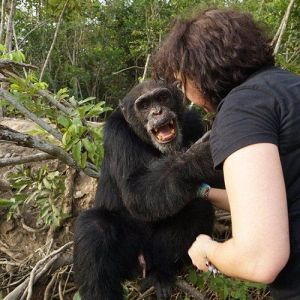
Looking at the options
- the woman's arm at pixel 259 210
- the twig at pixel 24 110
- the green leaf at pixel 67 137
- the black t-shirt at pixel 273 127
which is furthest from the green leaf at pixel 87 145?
the woman's arm at pixel 259 210

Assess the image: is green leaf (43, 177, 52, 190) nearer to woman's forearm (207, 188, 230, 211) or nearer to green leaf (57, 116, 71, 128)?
green leaf (57, 116, 71, 128)

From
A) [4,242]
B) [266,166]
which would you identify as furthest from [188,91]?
[4,242]

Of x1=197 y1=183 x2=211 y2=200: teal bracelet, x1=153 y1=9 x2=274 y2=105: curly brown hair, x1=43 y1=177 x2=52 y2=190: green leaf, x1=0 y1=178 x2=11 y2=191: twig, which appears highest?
x1=153 y1=9 x2=274 y2=105: curly brown hair

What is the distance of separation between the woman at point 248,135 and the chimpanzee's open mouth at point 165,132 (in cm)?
154

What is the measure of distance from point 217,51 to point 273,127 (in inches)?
18.9

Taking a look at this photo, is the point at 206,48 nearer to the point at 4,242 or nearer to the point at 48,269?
the point at 48,269

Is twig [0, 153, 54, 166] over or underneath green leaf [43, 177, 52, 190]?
over

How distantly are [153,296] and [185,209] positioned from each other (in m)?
1.29

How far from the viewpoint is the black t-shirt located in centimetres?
150

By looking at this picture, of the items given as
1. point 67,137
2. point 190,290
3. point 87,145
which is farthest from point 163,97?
point 190,290

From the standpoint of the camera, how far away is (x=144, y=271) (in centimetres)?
360

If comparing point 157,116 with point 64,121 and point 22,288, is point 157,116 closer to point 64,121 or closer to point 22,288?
point 64,121

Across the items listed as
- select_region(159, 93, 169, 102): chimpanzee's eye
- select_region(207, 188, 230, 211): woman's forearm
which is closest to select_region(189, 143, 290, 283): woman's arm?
select_region(207, 188, 230, 211): woman's forearm

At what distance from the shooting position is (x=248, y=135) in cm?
147
